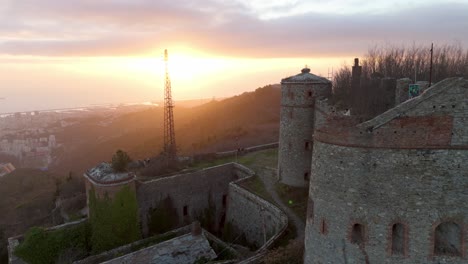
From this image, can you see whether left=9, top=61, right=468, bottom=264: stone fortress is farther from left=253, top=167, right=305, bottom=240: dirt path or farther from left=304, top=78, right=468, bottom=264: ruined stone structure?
left=253, top=167, right=305, bottom=240: dirt path

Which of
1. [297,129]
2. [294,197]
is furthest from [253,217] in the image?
[297,129]

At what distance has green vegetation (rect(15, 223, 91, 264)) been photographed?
56.4 feet

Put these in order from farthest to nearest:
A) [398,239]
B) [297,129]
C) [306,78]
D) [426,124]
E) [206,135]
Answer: [206,135] → [297,129] → [306,78] → [398,239] → [426,124]

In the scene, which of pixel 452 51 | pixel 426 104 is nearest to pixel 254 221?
pixel 426 104

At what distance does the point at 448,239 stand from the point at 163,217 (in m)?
16.5

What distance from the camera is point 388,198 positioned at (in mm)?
9484

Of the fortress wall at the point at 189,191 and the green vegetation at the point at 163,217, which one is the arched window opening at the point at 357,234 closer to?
the fortress wall at the point at 189,191

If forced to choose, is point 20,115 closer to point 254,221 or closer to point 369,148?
point 254,221

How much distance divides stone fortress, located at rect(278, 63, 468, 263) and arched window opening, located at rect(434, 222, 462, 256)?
0.03 meters

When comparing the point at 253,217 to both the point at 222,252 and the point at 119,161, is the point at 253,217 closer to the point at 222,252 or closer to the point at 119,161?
the point at 222,252

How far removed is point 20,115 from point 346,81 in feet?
517

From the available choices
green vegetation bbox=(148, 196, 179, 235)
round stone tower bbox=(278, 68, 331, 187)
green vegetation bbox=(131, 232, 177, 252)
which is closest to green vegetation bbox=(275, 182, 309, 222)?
round stone tower bbox=(278, 68, 331, 187)

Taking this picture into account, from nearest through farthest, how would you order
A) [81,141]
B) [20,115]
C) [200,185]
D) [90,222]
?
1. [90,222]
2. [200,185]
3. [81,141]
4. [20,115]

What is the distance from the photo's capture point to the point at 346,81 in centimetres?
3791
